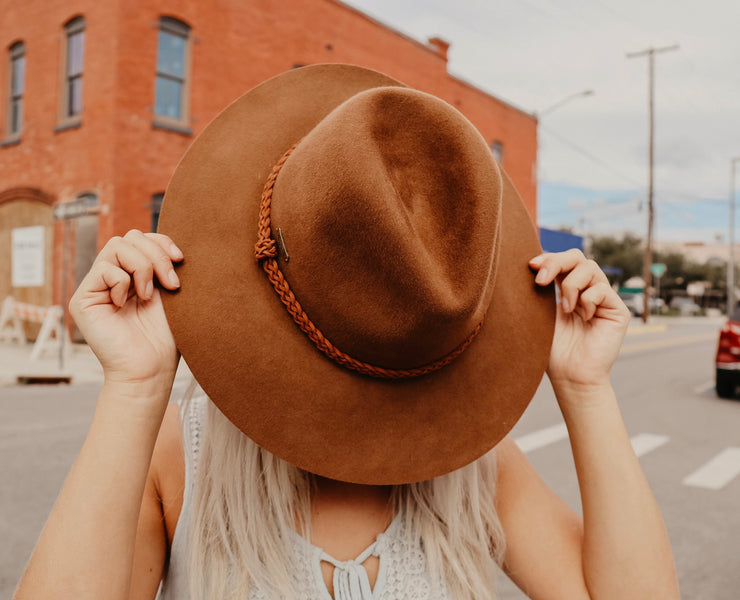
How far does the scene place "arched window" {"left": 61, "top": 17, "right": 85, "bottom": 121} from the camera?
570 inches

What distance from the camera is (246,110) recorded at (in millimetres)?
1262

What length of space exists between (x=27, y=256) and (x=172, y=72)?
5.43 metres

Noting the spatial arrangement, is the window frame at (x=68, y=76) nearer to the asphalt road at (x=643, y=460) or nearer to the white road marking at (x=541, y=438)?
the asphalt road at (x=643, y=460)

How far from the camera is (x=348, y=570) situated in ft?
4.02

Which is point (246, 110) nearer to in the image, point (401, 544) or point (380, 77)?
point (380, 77)

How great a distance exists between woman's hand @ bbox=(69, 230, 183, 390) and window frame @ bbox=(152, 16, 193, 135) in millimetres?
13983

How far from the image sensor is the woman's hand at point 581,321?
1342 millimetres

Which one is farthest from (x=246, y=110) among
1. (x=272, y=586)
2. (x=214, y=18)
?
(x=214, y=18)

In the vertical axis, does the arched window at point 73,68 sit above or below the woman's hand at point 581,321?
above

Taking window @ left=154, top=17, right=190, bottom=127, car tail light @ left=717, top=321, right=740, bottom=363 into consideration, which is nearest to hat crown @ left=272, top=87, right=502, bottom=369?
car tail light @ left=717, top=321, right=740, bottom=363

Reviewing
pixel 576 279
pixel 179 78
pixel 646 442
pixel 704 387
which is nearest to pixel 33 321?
pixel 179 78

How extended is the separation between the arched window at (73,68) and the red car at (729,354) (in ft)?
43.5

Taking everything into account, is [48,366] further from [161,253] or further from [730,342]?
[161,253]

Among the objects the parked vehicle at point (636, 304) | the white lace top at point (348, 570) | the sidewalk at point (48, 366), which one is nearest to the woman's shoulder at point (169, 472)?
the white lace top at point (348, 570)
